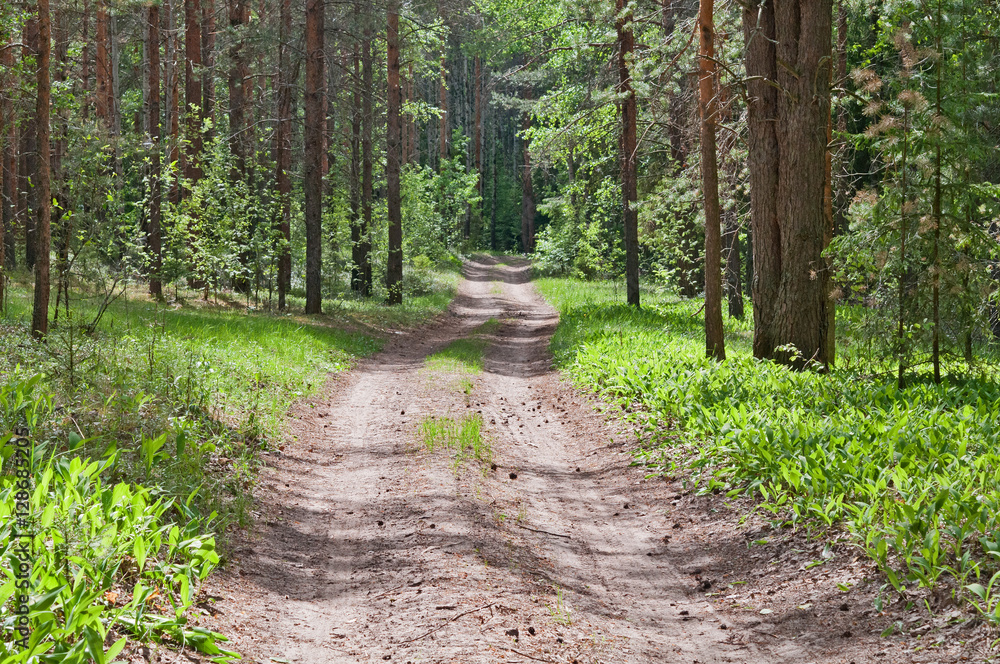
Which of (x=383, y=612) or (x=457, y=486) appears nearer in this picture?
(x=383, y=612)

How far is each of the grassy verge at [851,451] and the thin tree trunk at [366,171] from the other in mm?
12454

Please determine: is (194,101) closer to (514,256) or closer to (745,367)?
(745,367)

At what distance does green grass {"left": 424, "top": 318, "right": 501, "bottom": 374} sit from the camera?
1298 cm

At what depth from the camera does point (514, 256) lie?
189 ft

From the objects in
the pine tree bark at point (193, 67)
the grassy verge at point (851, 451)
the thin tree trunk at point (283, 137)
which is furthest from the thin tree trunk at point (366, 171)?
the grassy verge at point (851, 451)

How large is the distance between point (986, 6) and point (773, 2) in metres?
4.22

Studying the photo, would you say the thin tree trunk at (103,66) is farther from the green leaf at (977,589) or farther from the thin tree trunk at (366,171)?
the green leaf at (977,589)

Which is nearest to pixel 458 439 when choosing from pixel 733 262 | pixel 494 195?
pixel 733 262

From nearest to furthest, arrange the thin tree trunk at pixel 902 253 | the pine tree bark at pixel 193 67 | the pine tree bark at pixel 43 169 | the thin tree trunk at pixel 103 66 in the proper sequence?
the thin tree trunk at pixel 902 253 → the pine tree bark at pixel 43 169 → the pine tree bark at pixel 193 67 → the thin tree trunk at pixel 103 66

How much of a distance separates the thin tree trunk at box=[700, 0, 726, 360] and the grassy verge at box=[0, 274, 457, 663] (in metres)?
5.92

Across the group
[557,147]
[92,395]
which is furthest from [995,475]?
[557,147]

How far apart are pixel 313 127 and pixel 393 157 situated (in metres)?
5.09

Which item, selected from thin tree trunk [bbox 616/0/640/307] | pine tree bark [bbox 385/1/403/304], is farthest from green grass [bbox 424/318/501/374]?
pine tree bark [bbox 385/1/403/304]

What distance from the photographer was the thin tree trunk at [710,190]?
36.0 feet
